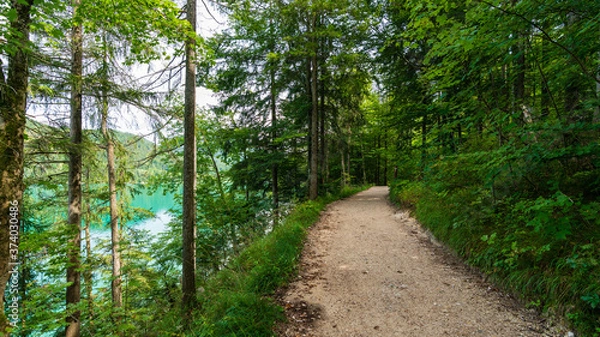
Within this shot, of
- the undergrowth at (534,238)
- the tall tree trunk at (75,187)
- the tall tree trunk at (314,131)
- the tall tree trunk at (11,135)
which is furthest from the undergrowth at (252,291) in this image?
the tall tree trunk at (314,131)

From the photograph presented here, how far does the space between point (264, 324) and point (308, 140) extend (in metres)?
9.76

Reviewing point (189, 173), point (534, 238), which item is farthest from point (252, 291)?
point (534, 238)

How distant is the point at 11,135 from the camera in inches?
117

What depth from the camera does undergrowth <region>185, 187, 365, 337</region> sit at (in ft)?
9.39

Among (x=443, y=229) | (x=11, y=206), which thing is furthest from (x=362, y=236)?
(x=11, y=206)

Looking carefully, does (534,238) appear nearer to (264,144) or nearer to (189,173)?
(189,173)

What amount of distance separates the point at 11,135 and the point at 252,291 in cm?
371

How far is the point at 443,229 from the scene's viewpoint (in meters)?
5.41

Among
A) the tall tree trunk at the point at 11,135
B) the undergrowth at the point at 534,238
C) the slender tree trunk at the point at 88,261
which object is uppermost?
the tall tree trunk at the point at 11,135

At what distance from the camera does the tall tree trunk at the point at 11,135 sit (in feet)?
9.20

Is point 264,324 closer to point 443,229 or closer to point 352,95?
point 443,229

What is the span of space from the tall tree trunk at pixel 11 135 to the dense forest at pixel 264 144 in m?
0.02

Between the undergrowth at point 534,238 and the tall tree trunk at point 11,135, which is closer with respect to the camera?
the undergrowth at point 534,238

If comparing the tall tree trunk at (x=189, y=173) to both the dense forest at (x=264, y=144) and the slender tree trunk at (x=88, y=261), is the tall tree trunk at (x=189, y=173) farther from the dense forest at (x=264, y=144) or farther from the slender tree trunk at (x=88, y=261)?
the slender tree trunk at (x=88, y=261)
